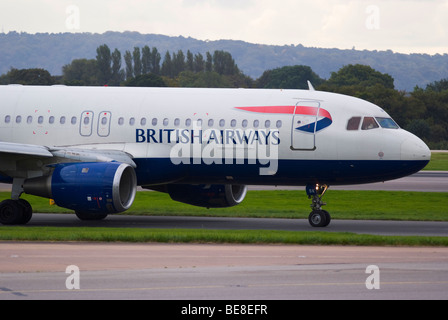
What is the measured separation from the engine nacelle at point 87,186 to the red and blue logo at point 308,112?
4859 millimetres

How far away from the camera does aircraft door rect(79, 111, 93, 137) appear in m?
29.6

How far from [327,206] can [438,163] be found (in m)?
40.8

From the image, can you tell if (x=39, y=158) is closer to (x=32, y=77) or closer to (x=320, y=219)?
(x=320, y=219)

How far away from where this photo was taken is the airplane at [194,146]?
2742 centimetres

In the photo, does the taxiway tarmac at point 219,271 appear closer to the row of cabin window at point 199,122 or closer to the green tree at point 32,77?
the row of cabin window at point 199,122

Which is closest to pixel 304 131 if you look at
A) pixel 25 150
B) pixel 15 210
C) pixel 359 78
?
pixel 25 150

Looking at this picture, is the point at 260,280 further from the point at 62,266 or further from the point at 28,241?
the point at 28,241

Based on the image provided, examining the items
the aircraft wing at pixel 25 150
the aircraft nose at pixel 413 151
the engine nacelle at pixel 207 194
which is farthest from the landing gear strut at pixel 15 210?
the aircraft nose at pixel 413 151

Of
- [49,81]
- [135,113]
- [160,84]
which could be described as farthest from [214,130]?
[49,81]

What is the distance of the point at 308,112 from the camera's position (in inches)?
1111

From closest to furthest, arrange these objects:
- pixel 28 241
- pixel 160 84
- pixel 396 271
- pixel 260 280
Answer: pixel 260 280
pixel 396 271
pixel 28 241
pixel 160 84

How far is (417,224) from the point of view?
29.5 metres

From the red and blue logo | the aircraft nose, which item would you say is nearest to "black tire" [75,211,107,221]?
the red and blue logo

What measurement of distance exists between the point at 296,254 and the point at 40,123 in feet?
44.0
